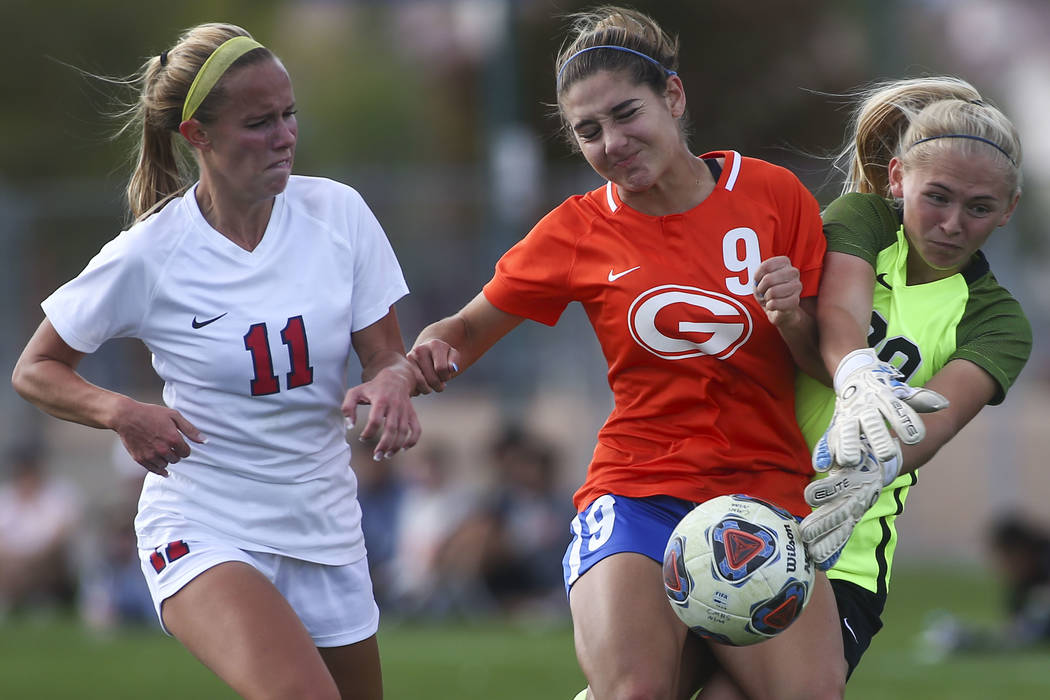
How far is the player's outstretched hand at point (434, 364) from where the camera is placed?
425 centimetres

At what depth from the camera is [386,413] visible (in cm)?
399

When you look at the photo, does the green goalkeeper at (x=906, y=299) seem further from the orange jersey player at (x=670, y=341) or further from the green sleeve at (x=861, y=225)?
the orange jersey player at (x=670, y=341)

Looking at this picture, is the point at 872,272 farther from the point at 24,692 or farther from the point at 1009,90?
the point at 1009,90

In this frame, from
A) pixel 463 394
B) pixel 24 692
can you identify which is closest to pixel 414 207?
pixel 463 394

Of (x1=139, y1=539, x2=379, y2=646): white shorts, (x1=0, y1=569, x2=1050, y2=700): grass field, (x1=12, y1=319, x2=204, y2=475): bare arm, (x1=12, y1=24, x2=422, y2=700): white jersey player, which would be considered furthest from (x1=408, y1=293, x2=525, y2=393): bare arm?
(x1=0, y1=569, x2=1050, y2=700): grass field

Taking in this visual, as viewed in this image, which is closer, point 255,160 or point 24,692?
point 255,160

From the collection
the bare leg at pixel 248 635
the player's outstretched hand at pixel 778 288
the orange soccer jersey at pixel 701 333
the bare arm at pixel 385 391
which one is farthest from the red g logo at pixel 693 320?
the bare leg at pixel 248 635

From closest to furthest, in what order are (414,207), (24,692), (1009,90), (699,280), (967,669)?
(699,280) < (24,692) < (967,669) < (414,207) < (1009,90)

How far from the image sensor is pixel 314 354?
166 inches

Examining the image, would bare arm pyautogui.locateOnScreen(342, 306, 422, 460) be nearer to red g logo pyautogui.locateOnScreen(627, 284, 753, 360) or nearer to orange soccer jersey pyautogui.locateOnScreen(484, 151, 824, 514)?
orange soccer jersey pyautogui.locateOnScreen(484, 151, 824, 514)

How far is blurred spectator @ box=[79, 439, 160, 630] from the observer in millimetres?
12023

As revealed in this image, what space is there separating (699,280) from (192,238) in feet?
4.99

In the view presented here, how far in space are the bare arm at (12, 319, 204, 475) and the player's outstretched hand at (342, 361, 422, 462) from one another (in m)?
0.46

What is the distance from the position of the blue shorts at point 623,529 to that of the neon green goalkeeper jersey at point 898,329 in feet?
1.68
